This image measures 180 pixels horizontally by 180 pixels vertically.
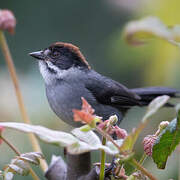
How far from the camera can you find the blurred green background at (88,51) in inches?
105

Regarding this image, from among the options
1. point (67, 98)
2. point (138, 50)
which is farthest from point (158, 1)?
point (67, 98)

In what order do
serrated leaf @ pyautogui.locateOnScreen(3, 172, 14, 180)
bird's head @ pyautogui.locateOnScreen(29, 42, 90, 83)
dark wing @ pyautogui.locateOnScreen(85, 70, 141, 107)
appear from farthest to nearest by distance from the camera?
1. dark wing @ pyautogui.locateOnScreen(85, 70, 141, 107)
2. bird's head @ pyautogui.locateOnScreen(29, 42, 90, 83)
3. serrated leaf @ pyautogui.locateOnScreen(3, 172, 14, 180)

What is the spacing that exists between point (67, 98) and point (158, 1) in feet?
4.33

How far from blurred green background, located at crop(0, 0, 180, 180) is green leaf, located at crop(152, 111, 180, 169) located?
2.99 feet

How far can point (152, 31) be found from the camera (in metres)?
1.01

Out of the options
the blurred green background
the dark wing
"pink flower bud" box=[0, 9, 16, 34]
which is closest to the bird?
the dark wing

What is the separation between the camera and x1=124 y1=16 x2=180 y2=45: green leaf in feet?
3.30

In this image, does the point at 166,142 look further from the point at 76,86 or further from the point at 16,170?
the point at 76,86

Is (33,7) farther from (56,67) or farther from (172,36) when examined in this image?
(172,36)

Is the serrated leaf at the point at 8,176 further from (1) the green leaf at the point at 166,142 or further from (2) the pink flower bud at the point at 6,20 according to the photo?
(2) the pink flower bud at the point at 6,20

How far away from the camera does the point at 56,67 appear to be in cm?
376

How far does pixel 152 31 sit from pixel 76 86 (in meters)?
2.75

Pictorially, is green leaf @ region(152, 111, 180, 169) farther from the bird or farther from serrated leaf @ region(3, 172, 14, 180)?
the bird

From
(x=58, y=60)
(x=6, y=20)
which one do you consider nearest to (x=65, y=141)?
(x=6, y=20)
